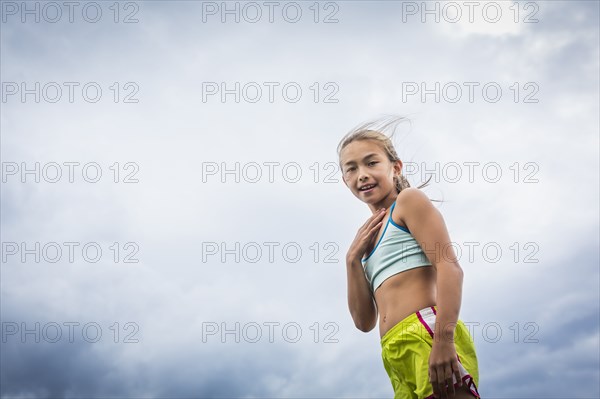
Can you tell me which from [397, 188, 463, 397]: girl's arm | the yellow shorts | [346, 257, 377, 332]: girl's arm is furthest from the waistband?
[346, 257, 377, 332]: girl's arm

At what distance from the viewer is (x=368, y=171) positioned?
3363 millimetres

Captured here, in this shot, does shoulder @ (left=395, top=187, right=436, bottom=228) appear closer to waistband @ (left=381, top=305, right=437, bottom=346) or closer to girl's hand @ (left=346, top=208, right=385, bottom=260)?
girl's hand @ (left=346, top=208, right=385, bottom=260)

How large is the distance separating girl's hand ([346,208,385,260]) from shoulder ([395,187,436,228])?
0.23 meters

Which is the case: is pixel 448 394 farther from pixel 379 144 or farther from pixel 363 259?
pixel 379 144

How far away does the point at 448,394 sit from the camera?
2.59 m

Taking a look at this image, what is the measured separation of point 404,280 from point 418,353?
40cm

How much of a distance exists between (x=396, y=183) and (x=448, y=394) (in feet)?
4.56

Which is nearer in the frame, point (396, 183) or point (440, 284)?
point (440, 284)

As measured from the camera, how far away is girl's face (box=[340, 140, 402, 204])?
335 cm

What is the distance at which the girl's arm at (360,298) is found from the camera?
3295mm

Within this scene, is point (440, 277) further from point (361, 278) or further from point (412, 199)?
point (361, 278)

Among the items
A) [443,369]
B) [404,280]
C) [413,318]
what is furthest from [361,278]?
[443,369]

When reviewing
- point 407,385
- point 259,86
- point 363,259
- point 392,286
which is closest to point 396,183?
point 363,259

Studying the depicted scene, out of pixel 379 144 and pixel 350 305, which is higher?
pixel 379 144
